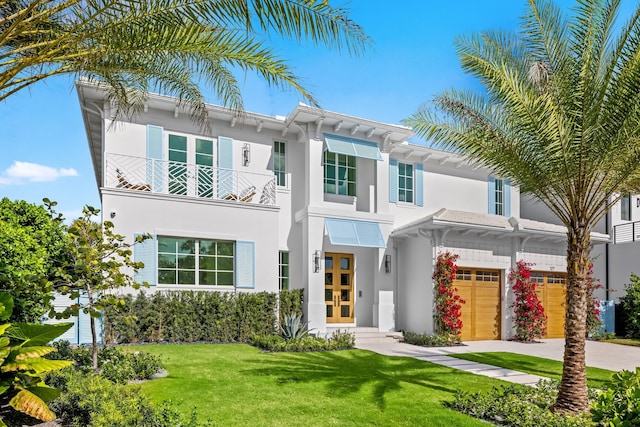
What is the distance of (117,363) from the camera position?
30.9 feet

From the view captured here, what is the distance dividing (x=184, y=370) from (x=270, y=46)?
7319 mm

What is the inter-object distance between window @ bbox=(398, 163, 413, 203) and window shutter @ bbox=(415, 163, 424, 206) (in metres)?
0.27

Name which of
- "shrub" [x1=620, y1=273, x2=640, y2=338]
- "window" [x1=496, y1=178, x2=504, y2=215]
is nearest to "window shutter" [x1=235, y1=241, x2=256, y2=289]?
"window" [x1=496, y1=178, x2=504, y2=215]

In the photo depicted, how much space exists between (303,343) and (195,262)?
5.00 meters

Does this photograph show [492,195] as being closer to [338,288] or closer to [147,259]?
[338,288]

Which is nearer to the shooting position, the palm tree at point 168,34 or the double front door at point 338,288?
the palm tree at point 168,34

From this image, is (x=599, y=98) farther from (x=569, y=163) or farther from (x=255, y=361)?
(x=255, y=361)

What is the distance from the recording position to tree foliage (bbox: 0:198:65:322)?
728cm

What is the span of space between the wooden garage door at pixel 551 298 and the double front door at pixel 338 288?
825 centimetres

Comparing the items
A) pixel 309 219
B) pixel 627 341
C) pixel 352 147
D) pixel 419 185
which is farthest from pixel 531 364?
pixel 352 147

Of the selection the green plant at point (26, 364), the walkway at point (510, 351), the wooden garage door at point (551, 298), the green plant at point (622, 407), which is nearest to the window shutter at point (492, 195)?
the wooden garage door at point (551, 298)

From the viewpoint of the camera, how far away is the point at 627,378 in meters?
6.92

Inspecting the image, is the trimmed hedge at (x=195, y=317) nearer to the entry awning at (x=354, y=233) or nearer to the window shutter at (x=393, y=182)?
the entry awning at (x=354, y=233)

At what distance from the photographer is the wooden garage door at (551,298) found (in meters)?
20.1
